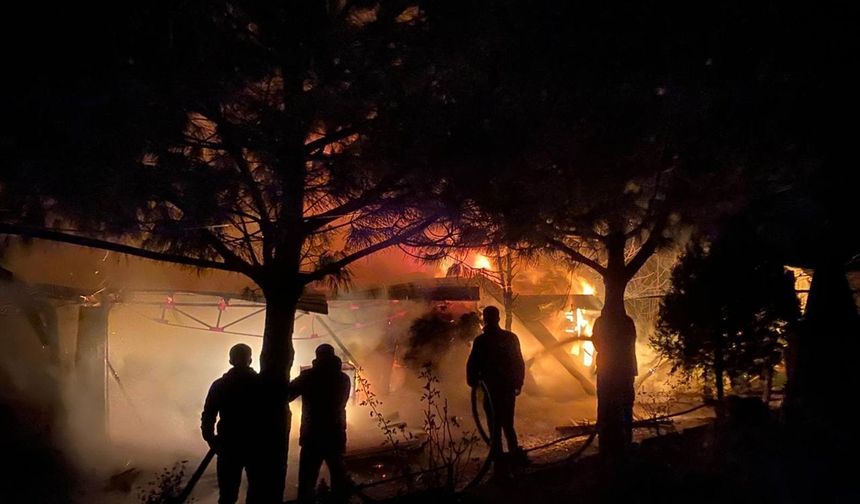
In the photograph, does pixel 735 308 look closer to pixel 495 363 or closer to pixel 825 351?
pixel 825 351

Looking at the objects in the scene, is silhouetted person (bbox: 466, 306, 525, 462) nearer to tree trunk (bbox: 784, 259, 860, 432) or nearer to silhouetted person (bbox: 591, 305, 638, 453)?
silhouetted person (bbox: 591, 305, 638, 453)

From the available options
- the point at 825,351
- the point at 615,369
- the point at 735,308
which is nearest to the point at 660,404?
the point at 735,308

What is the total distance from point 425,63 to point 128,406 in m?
10.2

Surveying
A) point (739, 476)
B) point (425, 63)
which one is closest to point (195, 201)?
point (425, 63)

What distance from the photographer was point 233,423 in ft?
A: 16.9

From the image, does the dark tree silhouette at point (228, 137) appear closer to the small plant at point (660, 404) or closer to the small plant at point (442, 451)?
the small plant at point (442, 451)

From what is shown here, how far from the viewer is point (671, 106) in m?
5.23

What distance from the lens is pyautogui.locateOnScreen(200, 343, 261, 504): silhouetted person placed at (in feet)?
17.0

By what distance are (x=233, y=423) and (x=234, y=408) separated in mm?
137

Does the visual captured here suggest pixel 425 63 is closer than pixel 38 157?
No

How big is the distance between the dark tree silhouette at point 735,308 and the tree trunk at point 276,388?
6.22m

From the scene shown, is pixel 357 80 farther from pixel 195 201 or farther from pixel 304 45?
pixel 195 201

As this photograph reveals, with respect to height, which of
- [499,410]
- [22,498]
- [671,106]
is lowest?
[22,498]

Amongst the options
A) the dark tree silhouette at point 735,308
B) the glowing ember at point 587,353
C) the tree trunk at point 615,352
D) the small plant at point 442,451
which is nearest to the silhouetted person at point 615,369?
the tree trunk at point 615,352
